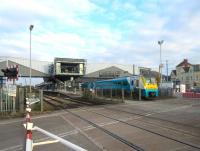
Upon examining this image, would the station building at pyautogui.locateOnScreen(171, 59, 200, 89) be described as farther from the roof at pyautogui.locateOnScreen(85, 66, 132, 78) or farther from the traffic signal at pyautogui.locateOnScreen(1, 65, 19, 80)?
the traffic signal at pyautogui.locateOnScreen(1, 65, 19, 80)

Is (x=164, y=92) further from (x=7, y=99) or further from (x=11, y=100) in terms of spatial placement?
(x=7, y=99)

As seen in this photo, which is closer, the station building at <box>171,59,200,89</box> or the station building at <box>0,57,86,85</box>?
the station building at <box>0,57,86,85</box>

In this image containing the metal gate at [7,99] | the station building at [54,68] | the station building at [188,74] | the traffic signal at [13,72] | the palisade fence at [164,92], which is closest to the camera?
the metal gate at [7,99]

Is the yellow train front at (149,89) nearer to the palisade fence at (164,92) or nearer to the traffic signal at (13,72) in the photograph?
the palisade fence at (164,92)

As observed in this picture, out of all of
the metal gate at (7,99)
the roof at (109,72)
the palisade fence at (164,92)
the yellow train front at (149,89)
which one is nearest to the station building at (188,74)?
the roof at (109,72)

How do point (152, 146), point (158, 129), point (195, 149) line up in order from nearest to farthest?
point (195, 149), point (152, 146), point (158, 129)

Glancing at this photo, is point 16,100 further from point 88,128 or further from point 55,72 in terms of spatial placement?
point 55,72

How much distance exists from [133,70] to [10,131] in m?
93.9

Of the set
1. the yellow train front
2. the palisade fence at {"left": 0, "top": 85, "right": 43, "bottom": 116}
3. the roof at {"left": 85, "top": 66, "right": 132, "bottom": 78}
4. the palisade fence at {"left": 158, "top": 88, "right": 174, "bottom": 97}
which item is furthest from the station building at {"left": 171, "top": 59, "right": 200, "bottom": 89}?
the palisade fence at {"left": 0, "top": 85, "right": 43, "bottom": 116}

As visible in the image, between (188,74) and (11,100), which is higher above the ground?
(188,74)

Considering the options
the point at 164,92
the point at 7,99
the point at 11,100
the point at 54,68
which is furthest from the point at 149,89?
the point at 54,68

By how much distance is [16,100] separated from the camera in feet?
87.4

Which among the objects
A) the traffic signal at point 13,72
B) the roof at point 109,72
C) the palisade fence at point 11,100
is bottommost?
the palisade fence at point 11,100

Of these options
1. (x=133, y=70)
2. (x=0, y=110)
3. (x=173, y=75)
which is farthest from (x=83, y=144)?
(x=173, y=75)
